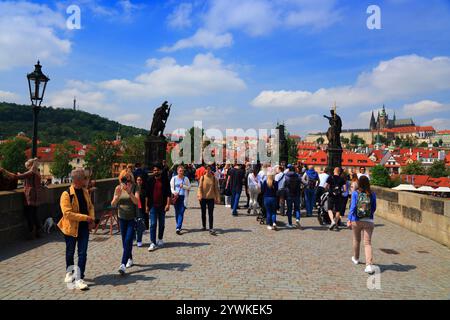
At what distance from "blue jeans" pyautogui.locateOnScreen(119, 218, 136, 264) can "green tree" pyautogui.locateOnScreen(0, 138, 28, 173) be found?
86.4 metres

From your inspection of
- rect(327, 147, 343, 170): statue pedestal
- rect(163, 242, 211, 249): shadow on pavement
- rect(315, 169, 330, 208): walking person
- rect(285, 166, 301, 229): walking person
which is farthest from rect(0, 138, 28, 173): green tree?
rect(163, 242, 211, 249): shadow on pavement

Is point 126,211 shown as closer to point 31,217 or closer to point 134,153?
point 31,217

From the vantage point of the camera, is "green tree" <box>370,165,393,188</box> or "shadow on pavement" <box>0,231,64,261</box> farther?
"green tree" <box>370,165,393,188</box>

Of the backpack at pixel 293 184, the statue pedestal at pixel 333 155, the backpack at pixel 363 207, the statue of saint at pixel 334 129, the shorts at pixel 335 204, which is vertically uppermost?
the statue of saint at pixel 334 129

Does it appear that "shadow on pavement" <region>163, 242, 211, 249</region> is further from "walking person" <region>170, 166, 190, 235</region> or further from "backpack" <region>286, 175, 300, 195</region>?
"backpack" <region>286, 175, 300, 195</region>

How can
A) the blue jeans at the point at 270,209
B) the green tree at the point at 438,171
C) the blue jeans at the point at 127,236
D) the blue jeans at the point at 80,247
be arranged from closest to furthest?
1. the blue jeans at the point at 80,247
2. the blue jeans at the point at 127,236
3. the blue jeans at the point at 270,209
4. the green tree at the point at 438,171

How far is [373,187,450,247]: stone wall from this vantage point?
26.2ft

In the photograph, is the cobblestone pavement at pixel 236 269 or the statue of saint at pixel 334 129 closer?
the cobblestone pavement at pixel 236 269

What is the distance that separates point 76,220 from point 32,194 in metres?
3.45

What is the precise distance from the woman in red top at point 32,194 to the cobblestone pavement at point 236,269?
1.42 ft

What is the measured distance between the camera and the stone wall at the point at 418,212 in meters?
8.00

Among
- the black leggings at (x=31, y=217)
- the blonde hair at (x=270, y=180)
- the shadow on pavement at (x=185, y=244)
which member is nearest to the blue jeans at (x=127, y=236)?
the shadow on pavement at (x=185, y=244)

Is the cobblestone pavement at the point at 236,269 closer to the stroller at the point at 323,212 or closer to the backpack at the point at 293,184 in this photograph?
the stroller at the point at 323,212

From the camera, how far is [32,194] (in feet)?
25.1
